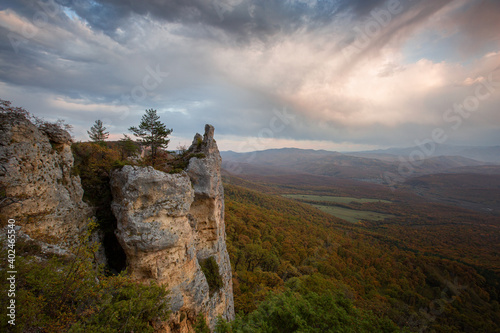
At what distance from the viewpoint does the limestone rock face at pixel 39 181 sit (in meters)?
8.58

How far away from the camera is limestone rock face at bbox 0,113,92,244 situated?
8.58 metres

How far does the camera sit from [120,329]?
26.8 ft

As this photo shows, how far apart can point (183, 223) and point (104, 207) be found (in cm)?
537

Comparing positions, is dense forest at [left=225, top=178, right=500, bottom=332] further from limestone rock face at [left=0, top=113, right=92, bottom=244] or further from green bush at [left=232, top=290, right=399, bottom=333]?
limestone rock face at [left=0, top=113, right=92, bottom=244]

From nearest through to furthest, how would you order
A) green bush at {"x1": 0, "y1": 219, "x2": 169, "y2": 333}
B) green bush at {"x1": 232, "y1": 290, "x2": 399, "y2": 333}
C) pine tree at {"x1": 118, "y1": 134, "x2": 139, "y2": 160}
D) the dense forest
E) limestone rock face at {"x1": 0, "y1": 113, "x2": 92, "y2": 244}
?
green bush at {"x1": 0, "y1": 219, "x2": 169, "y2": 333}
limestone rock face at {"x1": 0, "y1": 113, "x2": 92, "y2": 244}
green bush at {"x1": 232, "y1": 290, "x2": 399, "y2": 333}
pine tree at {"x1": 118, "y1": 134, "x2": 139, "y2": 160}
the dense forest

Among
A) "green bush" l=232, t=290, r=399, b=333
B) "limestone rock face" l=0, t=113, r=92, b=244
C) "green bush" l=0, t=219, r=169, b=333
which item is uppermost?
"limestone rock face" l=0, t=113, r=92, b=244

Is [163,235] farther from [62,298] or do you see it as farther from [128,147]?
[128,147]

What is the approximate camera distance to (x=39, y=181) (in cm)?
948

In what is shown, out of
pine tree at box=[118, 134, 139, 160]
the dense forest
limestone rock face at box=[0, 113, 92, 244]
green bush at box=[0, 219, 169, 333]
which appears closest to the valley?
the dense forest

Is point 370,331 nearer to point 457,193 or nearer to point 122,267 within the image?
point 122,267

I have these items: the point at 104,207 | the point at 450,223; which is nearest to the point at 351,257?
the point at 104,207

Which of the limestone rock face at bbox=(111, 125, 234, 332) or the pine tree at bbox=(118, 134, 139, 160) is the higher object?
the pine tree at bbox=(118, 134, 139, 160)

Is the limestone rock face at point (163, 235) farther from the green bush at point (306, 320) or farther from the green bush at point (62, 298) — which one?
the green bush at point (306, 320)

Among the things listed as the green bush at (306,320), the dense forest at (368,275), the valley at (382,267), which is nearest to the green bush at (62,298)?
the green bush at (306,320)
